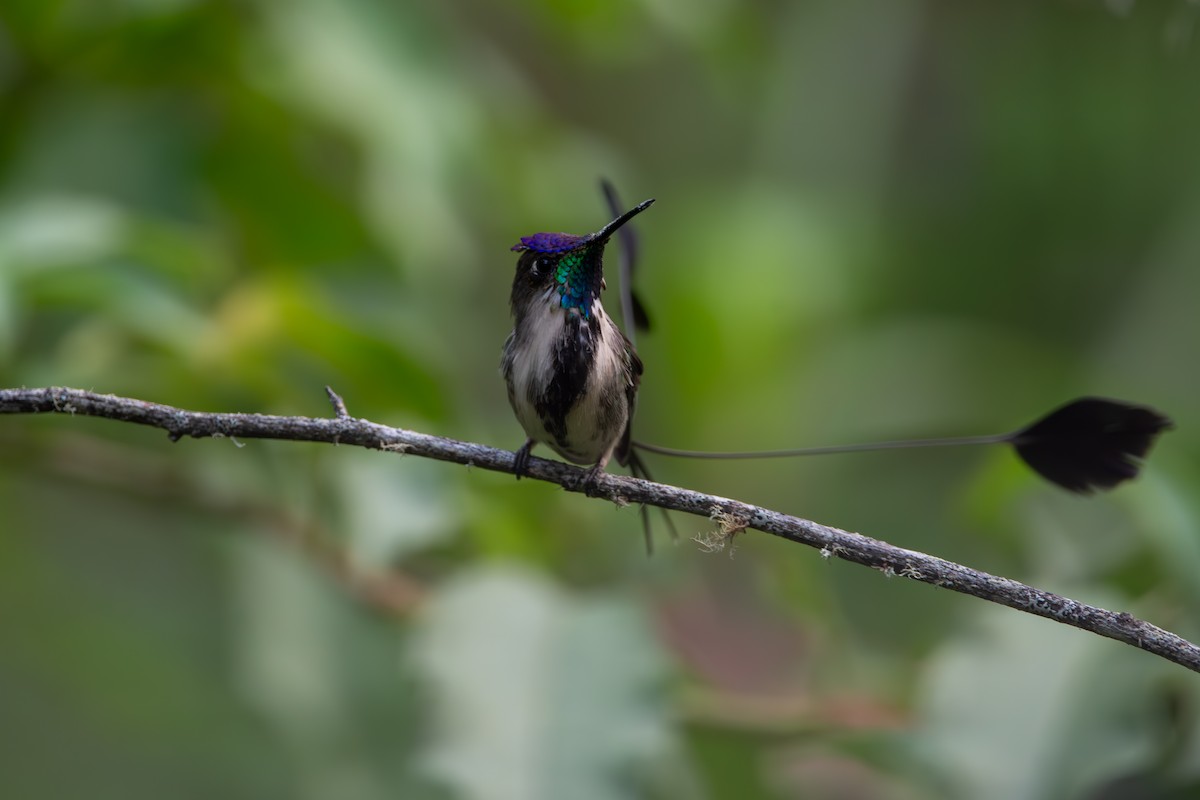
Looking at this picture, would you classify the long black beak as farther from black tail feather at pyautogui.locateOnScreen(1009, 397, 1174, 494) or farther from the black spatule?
black tail feather at pyautogui.locateOnScreen(1009, 397, 1174, 494)

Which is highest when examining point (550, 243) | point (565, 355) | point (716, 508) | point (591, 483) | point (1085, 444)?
point (550, 243)

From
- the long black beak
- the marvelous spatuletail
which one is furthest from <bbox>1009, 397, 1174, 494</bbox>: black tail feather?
the long black beak

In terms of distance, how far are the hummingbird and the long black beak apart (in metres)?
0.08

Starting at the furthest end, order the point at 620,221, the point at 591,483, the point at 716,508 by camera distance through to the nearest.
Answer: the point at 591,483, the point at 620,221, the point at 716,508

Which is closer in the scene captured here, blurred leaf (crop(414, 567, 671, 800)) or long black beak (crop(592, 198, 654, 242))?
long black beak (crop(592, 198, 654, 242))

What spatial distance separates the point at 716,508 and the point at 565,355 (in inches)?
24.0

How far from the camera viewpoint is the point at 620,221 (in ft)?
5.77

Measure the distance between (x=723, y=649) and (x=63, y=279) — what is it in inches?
78.8

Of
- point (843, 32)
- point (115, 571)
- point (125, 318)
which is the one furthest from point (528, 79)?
point (125, 318)

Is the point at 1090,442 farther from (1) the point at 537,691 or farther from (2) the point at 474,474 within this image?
(2) the point at 474,474

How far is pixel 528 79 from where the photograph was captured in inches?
215

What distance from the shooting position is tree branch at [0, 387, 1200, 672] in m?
1.47

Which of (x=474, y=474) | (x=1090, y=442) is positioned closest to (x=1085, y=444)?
(x=1090, y=442)

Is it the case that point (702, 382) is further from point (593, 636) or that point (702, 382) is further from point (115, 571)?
point (115, 571)
